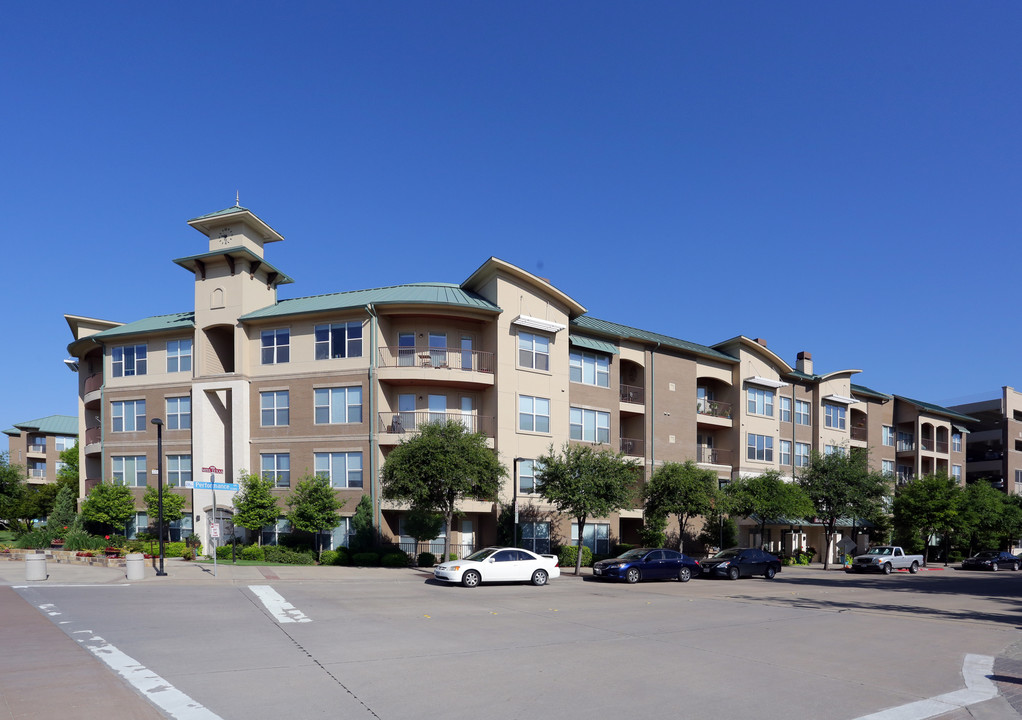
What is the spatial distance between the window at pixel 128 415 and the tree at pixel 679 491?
85.6ft

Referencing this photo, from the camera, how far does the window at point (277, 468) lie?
1425 inches

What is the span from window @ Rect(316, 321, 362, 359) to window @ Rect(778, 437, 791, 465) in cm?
2966

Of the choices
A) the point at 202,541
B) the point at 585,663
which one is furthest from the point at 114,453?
the point at 585,663

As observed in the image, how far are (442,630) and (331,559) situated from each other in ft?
60.3

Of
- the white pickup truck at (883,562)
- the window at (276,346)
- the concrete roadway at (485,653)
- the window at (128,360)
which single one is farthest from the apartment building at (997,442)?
the window at (128,360)

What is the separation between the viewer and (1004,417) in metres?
74.3

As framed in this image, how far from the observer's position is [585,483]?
3225 cm

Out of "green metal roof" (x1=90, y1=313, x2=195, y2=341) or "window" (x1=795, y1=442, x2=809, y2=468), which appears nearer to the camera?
Answer: "green metal roof" (x1=90, y1=313, x2=195, y2=341)

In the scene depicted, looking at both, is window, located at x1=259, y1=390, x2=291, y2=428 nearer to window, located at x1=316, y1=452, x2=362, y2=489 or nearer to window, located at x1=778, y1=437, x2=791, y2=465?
window, located at x1=316, y1=452, x2=362, y2=489

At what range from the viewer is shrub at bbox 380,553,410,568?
32.3 metres

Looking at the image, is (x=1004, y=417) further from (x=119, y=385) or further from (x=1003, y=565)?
(x=119, y=385)

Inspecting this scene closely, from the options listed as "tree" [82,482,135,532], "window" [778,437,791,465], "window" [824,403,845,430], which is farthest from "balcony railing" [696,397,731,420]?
"tree" [82,482,135,532]

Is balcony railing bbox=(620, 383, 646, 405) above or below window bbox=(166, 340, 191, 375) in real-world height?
below

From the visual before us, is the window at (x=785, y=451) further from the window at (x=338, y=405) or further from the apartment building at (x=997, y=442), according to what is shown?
the apartment building at (x=997, y=442)
